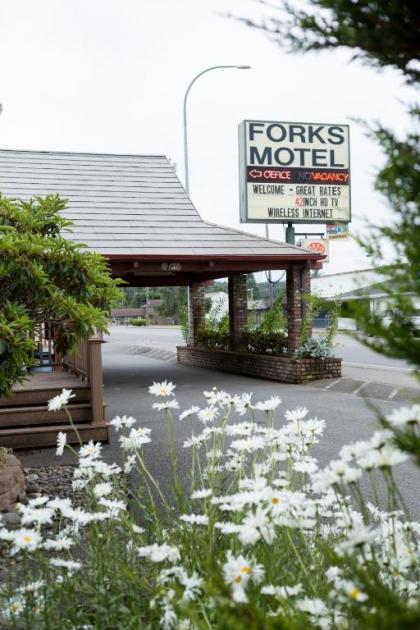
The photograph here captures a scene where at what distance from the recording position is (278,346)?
51.4 ft

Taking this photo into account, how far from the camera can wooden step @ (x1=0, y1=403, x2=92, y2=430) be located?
8.05 metres

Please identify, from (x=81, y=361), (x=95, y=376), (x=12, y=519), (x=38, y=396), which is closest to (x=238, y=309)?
(x=81, y=361)

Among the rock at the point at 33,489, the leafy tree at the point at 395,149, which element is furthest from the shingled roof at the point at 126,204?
the leafy tree at the point at 395,149

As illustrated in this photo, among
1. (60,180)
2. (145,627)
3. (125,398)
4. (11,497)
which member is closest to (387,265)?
(145,627)

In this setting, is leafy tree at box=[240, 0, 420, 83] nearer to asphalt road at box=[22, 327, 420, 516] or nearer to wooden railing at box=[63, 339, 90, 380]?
asphalt road at box=[22, 327, 420, 516]

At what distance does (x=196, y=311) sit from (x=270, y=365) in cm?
550

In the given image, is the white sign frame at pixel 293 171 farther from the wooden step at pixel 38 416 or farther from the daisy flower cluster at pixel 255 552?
the daisy flower cluster at pixel 255 552

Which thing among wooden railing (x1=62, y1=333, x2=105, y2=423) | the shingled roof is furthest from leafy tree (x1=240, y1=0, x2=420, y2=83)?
the shingled roof

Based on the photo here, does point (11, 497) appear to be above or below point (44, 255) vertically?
below

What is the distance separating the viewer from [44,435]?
7.87 metres

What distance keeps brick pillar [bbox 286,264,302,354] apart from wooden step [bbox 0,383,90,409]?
7105 mm

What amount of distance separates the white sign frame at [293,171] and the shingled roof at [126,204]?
1.97m

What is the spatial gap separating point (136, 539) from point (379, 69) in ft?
7.44

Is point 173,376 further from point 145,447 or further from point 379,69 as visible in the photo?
point 379,69
